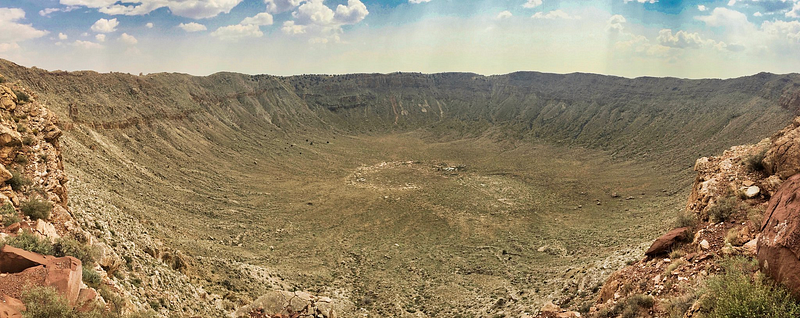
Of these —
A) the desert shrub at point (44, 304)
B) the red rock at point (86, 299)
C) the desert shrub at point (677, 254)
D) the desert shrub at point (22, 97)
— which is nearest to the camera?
the desert shrub at point (44, 304)

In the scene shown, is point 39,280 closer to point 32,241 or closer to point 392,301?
point 32,241

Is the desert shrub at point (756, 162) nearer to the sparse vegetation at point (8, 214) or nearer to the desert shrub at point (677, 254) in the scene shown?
the desert shrub at point (677, 254)

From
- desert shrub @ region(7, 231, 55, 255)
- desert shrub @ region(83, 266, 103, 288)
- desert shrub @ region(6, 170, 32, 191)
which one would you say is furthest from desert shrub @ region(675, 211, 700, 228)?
desert shrub @ region(6, 170, 32, 191)

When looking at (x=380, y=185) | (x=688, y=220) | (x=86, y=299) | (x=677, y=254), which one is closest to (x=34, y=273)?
(x=86, y=299)

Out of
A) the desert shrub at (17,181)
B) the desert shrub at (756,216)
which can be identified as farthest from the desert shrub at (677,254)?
the desert shrub at (17,181)

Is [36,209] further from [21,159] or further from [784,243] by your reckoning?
[784,243]

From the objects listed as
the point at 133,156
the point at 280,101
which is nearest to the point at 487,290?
the point at 133,156
